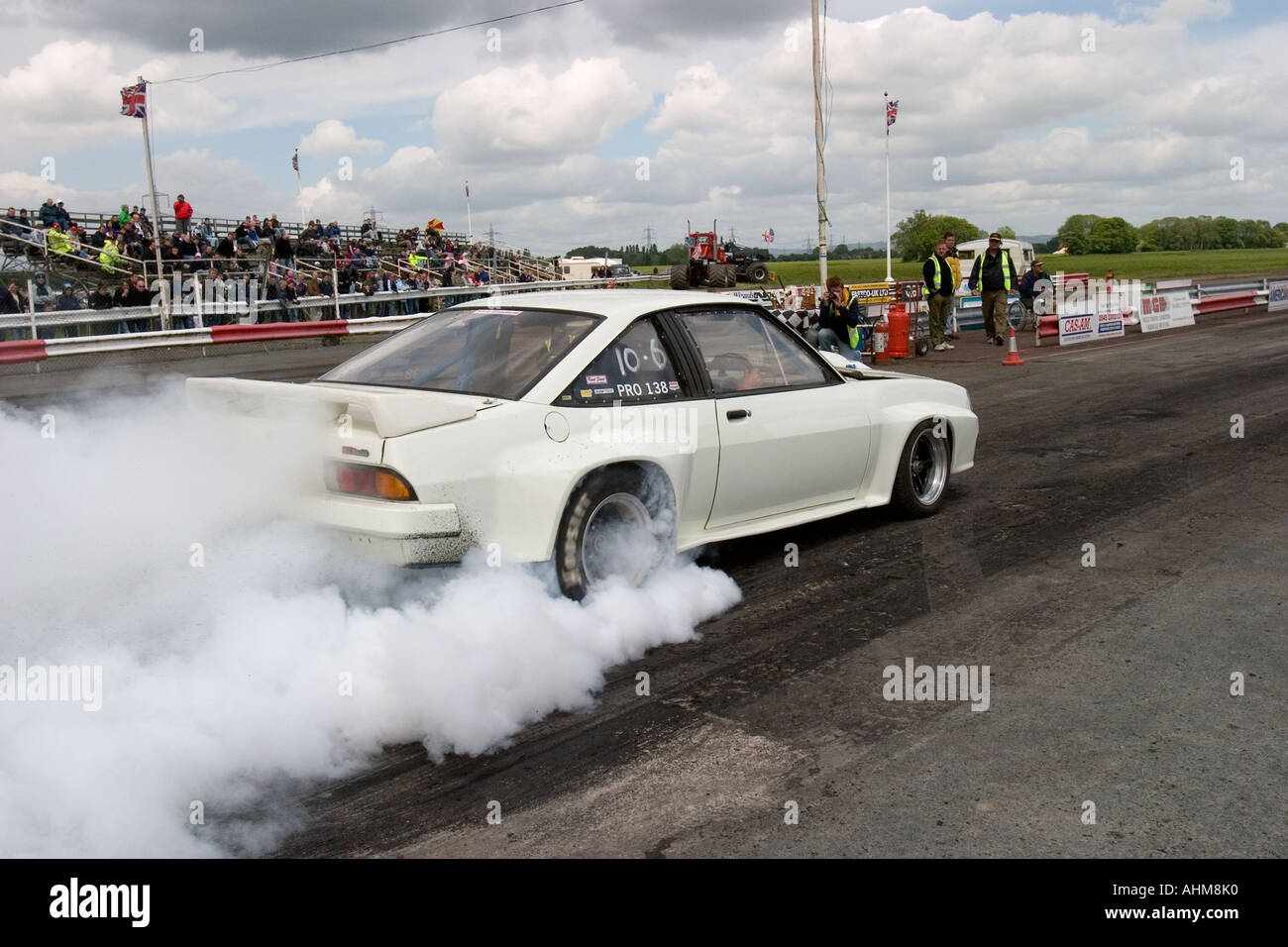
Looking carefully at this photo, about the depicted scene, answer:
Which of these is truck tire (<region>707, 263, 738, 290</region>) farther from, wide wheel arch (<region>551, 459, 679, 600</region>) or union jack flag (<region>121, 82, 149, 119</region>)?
wide wheel arch (<region>551, 459, 679, 600</region>)

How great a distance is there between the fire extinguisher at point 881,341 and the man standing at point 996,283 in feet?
7.69

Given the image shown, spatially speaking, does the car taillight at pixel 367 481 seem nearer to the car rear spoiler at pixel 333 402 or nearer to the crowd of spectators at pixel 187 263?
the car rear spoiler at pixel 333 402

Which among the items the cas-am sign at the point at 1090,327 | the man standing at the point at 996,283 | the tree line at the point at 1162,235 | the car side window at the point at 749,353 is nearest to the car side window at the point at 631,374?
the car side window at the point at 749,353

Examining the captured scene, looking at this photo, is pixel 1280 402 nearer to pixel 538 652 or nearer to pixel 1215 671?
pixel 1215 671

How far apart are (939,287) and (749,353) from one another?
12984mm

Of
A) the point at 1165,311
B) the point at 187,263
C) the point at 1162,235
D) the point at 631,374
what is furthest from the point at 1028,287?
the point at 1162,235

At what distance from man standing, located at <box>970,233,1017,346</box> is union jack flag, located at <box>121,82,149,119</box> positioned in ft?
59.2

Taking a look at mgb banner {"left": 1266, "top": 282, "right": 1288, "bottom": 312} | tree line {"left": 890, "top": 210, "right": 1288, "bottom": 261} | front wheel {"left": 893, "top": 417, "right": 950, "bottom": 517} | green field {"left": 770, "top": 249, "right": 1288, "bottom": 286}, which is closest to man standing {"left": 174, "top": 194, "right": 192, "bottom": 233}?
front wheel {"left": 893, "top": 417, "right": 950, "bottom": 517}

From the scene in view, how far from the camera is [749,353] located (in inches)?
218

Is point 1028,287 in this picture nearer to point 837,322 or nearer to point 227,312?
point 837,322

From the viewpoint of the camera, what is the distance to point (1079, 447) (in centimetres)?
908

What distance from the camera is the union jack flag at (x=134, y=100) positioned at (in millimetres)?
23641

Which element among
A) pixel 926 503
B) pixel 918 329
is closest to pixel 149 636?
pixel 926 503
